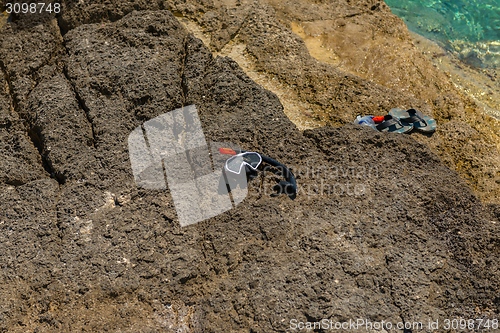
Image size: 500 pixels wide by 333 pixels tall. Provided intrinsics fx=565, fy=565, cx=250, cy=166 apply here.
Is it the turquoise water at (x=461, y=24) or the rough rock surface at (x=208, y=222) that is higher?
the rough rock surface at (x=208, y=222)

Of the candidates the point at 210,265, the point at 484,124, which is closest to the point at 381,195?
the point at 210,265

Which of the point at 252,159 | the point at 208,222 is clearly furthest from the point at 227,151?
the point at 208,222

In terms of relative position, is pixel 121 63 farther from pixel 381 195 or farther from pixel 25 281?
pixel 381 195

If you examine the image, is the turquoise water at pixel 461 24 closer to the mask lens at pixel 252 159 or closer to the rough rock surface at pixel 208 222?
the rough rock surface at pixel 208 222

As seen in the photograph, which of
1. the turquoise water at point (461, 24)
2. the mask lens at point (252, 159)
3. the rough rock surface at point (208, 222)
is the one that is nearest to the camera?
the rough rock surface at point (208, 222)

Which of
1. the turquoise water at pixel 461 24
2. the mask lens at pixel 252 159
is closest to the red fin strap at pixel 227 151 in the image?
the mask lens at pixel 252 159

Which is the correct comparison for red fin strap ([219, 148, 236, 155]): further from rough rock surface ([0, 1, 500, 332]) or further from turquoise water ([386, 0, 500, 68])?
turquoise water ([386, 0, 500, 68])

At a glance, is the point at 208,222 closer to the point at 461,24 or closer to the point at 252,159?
the point at 252,159
